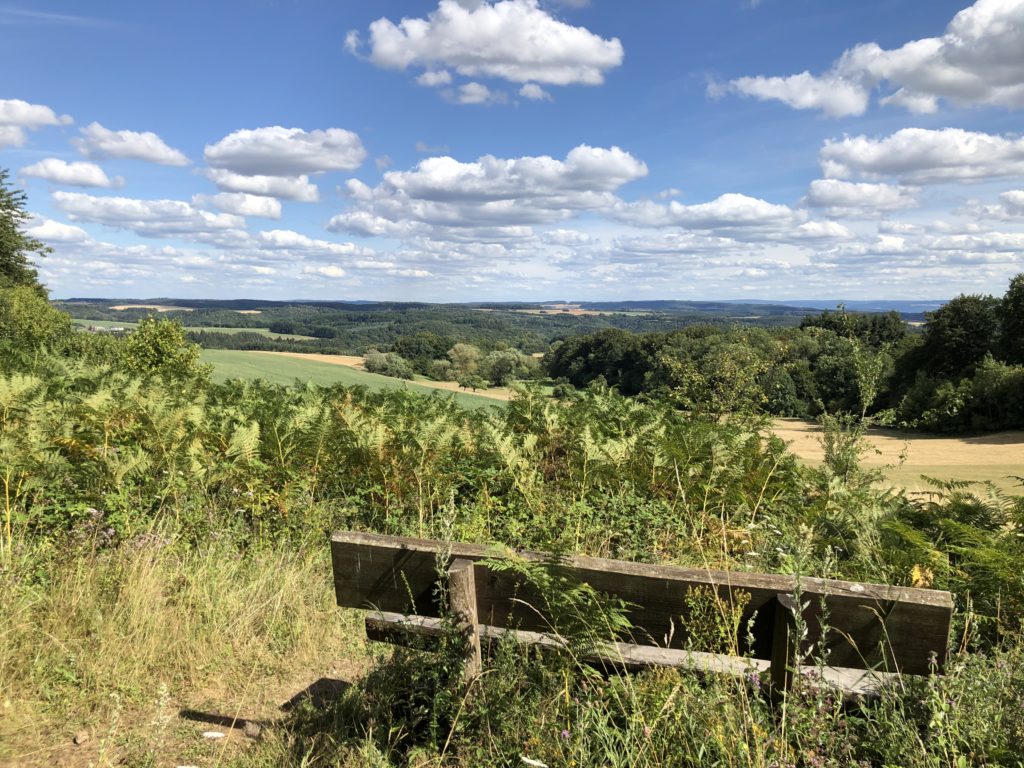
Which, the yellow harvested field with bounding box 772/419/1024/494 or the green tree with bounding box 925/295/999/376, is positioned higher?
the green tree with bounding box 925/295/999/376

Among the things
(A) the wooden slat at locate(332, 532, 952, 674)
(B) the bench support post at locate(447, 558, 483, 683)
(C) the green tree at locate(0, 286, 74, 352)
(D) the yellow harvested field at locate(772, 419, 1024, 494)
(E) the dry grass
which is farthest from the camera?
(C) the green tree at locate(0, 286, 74, 352)

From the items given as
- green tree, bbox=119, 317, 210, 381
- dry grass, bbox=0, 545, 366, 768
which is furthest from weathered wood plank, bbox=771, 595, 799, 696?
green tree, bbox=119, 317, 210, 381

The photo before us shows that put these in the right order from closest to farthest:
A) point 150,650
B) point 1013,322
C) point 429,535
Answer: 1. point 150,650
2. point 429,535
3. point 1013,322

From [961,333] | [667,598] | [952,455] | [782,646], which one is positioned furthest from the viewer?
[961,333]

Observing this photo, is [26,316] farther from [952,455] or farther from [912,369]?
[912,369]

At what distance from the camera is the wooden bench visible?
2.18 m

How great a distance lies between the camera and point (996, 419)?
1618 inches

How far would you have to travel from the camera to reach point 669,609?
2.41 m

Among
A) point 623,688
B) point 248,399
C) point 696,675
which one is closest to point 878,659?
point 696,675

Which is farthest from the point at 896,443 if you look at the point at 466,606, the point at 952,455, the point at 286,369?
the point at 466,606

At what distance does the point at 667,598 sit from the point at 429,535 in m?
3.67

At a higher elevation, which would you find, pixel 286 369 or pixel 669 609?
pixel 669 609

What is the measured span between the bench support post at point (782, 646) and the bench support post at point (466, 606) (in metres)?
1.12

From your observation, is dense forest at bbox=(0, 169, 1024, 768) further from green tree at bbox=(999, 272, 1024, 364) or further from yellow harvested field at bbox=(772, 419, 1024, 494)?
green tree at bbox=(999, 272, 1024, 364)
